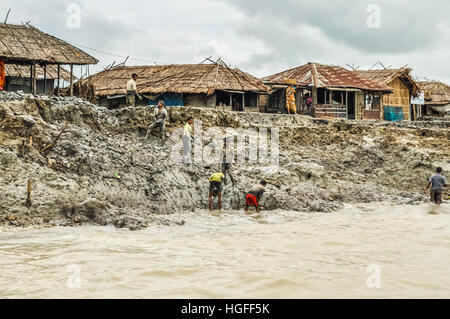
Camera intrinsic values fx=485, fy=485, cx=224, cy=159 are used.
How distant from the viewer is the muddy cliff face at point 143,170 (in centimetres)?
1015

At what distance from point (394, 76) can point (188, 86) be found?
13.6 m

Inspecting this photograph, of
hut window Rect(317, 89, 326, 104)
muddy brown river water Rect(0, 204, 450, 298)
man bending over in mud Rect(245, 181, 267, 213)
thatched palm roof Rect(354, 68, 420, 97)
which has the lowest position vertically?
muddy brown river water Rect(0, 204, 450, 298)

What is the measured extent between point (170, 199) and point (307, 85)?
14867 mm

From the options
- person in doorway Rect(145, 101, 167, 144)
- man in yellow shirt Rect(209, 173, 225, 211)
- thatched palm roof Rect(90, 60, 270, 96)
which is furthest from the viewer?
thatched palm roof Rect(90, 60, 270, 96)

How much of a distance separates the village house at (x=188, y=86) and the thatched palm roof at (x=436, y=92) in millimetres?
16811

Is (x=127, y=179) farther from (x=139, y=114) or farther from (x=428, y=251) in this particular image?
(x=428, y=251)

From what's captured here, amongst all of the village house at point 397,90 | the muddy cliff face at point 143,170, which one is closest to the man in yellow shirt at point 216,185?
the muddy cliff face at point 143,170

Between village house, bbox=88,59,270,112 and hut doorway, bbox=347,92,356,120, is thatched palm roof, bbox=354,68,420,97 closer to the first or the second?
hut doorway, bbox=347,92,356,120

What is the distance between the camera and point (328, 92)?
86.5ft

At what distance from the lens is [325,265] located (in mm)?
7273

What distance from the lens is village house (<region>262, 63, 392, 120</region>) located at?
81.3 ft

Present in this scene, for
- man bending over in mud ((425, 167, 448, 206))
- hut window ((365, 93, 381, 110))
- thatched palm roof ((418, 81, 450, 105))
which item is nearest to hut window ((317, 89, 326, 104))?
hut window ((365, 93, 381, 110))

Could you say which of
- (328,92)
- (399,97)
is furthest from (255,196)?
(399,97)
